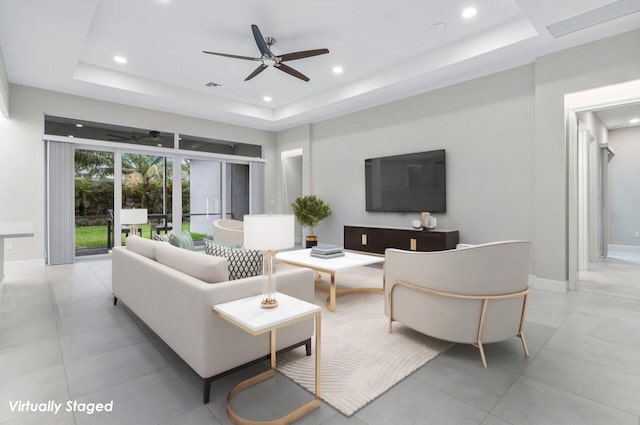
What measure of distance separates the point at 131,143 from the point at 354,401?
6.40 metres

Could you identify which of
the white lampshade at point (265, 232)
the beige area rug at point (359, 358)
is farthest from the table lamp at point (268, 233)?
the beige area rug at point (359, 358)

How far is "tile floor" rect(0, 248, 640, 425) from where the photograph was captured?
1.65m

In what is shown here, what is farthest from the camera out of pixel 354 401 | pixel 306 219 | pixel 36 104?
pixel 306 219

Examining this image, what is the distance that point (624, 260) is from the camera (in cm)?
586

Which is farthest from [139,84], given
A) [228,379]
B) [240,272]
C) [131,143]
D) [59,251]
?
[228,379]

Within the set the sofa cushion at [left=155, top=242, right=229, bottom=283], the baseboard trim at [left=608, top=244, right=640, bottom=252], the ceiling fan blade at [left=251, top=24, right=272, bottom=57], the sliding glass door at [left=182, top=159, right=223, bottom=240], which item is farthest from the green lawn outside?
the baseboard trim at [left=608, top=244, right=640, bottom=252]

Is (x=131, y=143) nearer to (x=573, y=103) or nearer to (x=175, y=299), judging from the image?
(x=175, y=299)

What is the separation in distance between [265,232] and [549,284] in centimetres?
395

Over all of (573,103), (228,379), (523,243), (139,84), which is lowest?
(228,379)

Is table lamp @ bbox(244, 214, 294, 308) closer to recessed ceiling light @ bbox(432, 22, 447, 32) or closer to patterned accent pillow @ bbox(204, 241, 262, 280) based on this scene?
→ patterned accent pillow @ bbox(204, 241, 262, 280)

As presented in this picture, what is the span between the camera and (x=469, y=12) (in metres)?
3.68

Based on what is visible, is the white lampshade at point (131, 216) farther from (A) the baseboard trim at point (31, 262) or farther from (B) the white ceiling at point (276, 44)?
(B) the white ceiling at point (276, 44)

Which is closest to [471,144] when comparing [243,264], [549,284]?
[549,284]

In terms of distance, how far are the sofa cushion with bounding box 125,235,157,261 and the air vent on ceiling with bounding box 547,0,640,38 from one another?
4.49m
